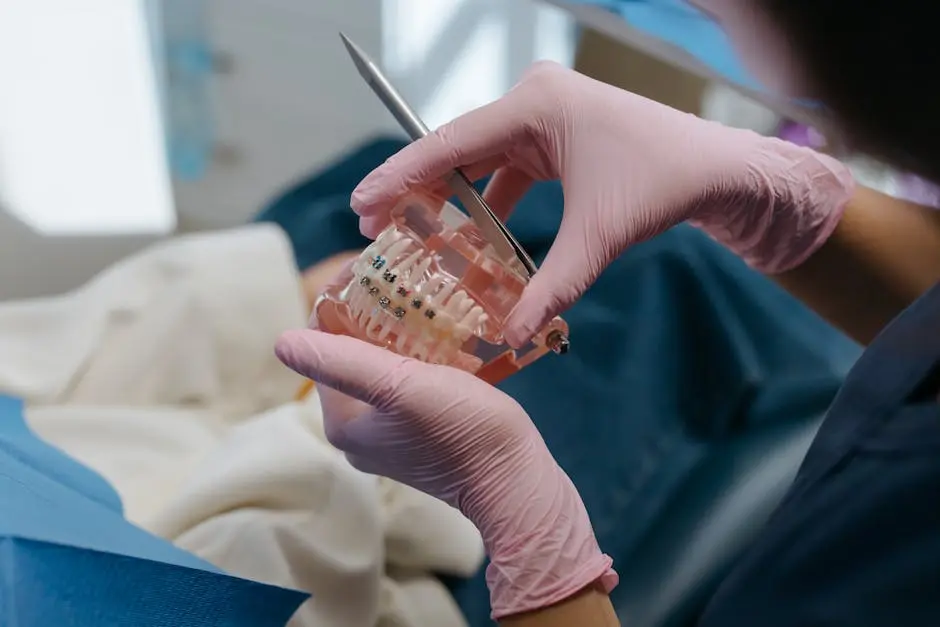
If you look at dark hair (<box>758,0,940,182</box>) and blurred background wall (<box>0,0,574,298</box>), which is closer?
dark hair (<box>758,0,940,182</box>)

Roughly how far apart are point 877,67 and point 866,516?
282 millimetres

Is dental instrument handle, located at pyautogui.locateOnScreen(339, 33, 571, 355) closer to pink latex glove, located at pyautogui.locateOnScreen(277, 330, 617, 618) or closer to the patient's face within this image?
pink latex glove, located at pyautogui.locateOnScreen(277, 330, 617, 618)

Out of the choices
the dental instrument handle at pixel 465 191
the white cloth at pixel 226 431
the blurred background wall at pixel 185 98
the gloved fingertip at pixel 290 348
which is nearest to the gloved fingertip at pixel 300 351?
the gloved fingertip at pixel 290 348

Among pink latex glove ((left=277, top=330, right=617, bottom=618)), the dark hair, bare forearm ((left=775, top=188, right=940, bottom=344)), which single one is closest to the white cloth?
pink latex glove ((left=277, top=330, right=617, bottom=618))

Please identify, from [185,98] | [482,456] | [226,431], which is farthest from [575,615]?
[185,98]

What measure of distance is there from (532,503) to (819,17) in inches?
11.7

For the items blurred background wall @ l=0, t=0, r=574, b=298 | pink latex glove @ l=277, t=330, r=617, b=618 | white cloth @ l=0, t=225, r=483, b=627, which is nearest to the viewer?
pink latex glove @ l=277, t=330, r=617, b=618

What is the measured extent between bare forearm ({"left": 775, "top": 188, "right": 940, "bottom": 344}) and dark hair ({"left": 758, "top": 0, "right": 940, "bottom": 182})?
0.51 ft

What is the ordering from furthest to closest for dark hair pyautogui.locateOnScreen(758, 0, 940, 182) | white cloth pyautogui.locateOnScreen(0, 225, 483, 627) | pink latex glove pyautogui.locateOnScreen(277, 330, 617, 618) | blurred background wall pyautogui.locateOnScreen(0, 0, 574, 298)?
1. blurred background wall pyautogui.locateOnScreen(0, 0, 574, 298)
2. white cloth pyautogui.locateOnScreen(0, 225, 483, 627)
3. pink latex glove pyautogui.locateOnScreen(277, 330, 617, 618)
4. dark hair pyautogui.locateOnScreen(758, 0, 940, 182)

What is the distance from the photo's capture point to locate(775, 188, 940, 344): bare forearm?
586 millimetres

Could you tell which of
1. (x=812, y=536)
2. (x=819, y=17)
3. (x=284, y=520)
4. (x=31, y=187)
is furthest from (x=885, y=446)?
(x=31, y=187)

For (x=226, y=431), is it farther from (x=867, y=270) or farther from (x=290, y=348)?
(x=867, y=270)

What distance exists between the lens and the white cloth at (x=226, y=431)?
69cm

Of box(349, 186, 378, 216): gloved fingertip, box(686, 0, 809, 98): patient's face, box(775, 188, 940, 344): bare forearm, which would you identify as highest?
box(686, 0, 809, 98): patient's face
